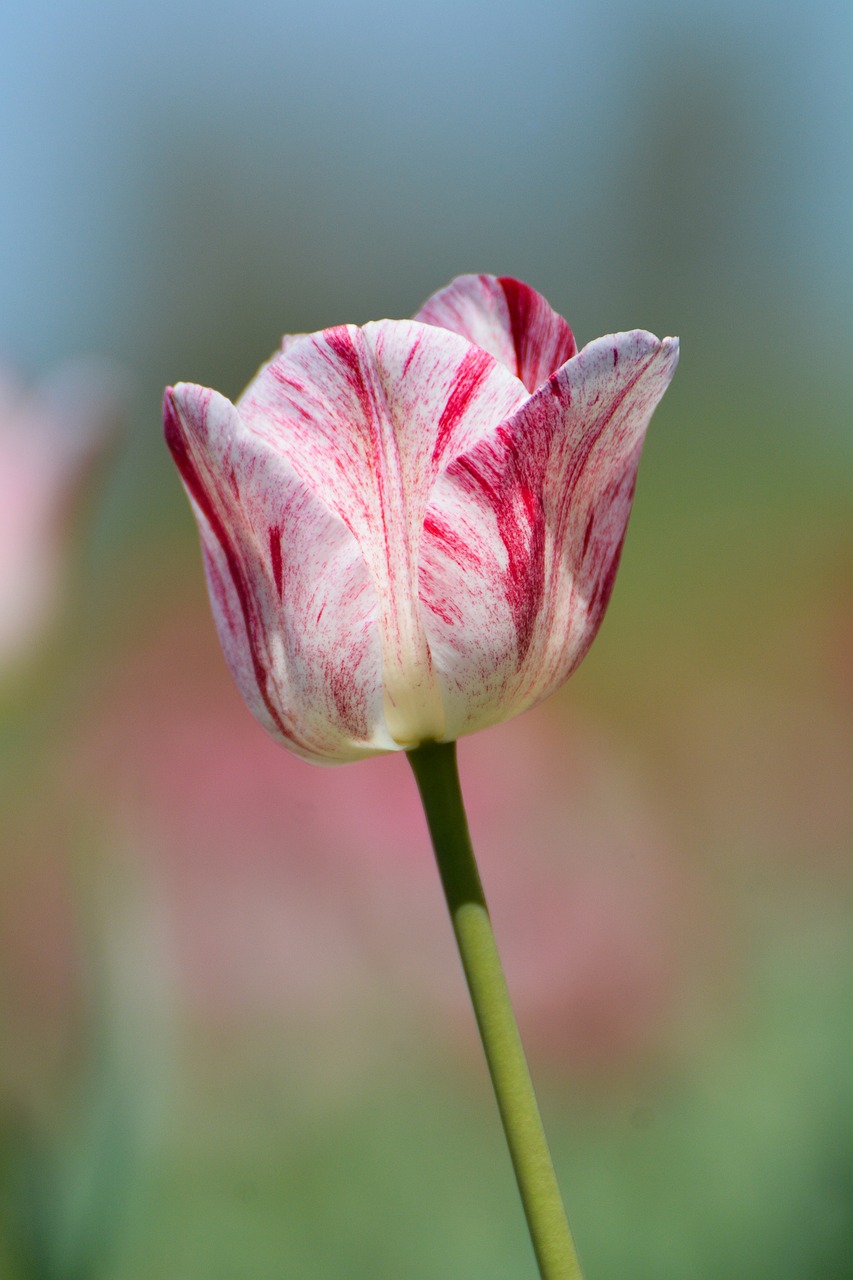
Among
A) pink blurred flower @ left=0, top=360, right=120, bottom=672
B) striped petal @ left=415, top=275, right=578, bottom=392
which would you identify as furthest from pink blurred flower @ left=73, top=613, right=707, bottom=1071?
striped petal @ left=415, top=275, right=578, bottom=392

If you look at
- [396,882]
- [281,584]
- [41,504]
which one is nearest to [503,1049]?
[281,584]

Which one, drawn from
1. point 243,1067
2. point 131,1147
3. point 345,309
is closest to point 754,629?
point 243,1067

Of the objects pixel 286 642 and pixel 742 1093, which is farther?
pixel 742 1093

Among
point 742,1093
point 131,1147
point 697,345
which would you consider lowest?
point 742,1093

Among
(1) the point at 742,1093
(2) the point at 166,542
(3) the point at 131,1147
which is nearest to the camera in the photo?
(3) the point at 131,1147

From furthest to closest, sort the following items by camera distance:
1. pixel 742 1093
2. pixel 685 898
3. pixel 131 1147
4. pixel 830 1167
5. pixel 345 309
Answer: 1. pixel 345 309
2. pixel 685 898
3. pixel 742 1093
4. pixel 830 1167
5. pixel 131 1147

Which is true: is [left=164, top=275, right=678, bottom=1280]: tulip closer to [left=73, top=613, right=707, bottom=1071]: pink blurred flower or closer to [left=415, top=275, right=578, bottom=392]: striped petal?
[left=415, top=275, right=578, bottom=392]: striped petal

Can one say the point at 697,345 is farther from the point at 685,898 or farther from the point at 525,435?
the point at 525,435
